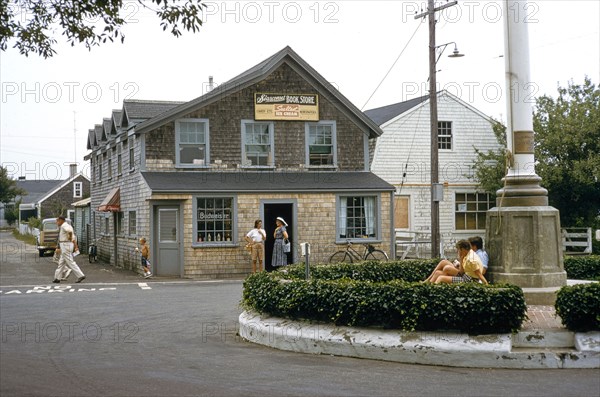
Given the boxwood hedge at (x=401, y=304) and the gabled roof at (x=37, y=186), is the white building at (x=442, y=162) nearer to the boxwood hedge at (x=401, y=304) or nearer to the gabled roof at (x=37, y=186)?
the boxwood hedge at (x=401, y=304)

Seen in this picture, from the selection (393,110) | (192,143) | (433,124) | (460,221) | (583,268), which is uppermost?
(393,110)

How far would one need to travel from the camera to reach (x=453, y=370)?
29.1 ft

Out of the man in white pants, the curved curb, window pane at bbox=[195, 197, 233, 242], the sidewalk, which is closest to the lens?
the curved curb

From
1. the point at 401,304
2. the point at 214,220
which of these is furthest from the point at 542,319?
the point at 214,220

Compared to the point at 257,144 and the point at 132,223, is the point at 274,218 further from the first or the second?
the point at 132,223

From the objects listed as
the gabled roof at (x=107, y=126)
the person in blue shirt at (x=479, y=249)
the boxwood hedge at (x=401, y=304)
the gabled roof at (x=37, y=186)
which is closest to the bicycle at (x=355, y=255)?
the gabled roof at (x=107, y=126)

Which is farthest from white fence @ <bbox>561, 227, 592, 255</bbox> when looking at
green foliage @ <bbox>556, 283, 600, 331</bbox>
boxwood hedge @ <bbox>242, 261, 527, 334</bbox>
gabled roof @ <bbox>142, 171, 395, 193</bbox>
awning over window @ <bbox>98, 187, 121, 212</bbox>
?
green foliage @ <bbox>556, 283, 600, 331</bbox>

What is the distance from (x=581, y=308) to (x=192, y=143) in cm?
1810

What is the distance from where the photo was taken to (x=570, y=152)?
31031 millimetres

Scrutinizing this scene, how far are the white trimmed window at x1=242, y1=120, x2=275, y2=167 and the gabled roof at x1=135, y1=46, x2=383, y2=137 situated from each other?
1.33m

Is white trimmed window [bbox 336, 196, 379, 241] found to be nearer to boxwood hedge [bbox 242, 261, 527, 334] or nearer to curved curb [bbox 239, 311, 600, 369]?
boxwood hedge [bbox 242, 261, 527, 334]

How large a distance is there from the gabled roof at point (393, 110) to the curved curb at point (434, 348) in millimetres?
24192

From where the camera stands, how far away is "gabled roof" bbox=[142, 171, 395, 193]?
24.4 m

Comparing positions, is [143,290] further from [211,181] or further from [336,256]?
[336,256]
